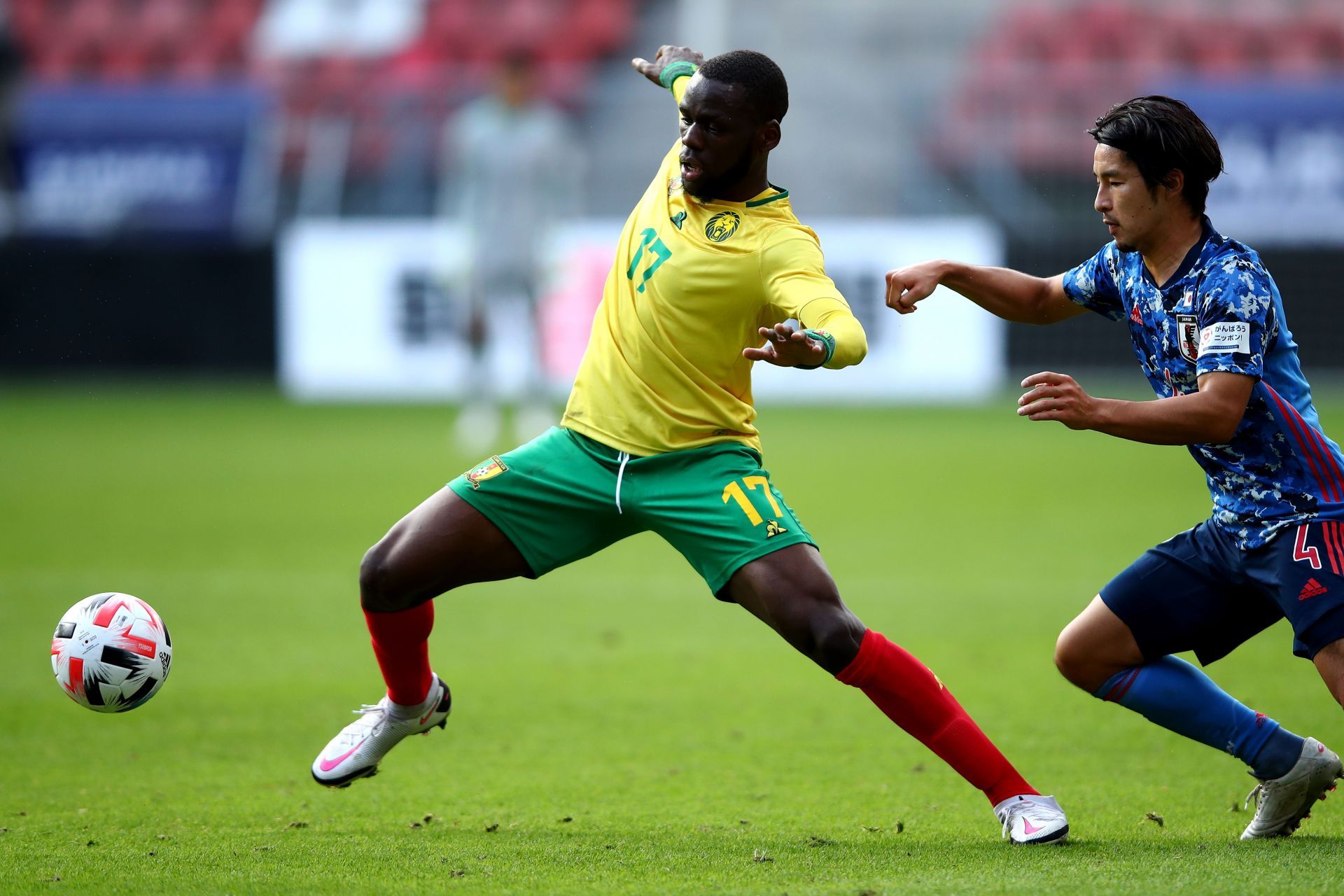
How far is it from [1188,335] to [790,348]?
1.00 metres

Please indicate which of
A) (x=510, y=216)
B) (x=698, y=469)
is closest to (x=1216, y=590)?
(x=698, y=469)

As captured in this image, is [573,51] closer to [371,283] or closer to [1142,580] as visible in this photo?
[371,283]

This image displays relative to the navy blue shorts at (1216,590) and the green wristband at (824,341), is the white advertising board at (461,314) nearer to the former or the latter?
the navy blue shorts at (1216,590)

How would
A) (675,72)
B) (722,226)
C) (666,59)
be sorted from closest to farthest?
1. (722,226)
2. (675,72)
3. (666,59)

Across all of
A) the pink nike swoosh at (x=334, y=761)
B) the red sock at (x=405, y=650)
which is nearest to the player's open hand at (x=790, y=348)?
the red sock at (x=405, y=650)

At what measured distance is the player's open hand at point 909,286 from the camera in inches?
168

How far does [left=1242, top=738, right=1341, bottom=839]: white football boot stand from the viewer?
13.3 feet

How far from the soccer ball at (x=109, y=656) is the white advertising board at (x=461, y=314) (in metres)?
11.7

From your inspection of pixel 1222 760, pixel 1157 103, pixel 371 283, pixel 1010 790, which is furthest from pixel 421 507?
pixel 371 283

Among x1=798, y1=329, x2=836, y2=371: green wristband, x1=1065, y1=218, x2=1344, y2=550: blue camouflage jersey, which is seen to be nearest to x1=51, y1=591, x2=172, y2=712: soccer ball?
x1=798, y1=329, x2=836, y2=371: green wristband

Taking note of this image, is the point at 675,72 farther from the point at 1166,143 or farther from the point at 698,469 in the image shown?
the point at 1166,143

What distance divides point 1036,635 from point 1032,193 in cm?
1167

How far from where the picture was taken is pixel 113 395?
17.5 meters

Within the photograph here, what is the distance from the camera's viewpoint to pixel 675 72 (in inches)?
195
